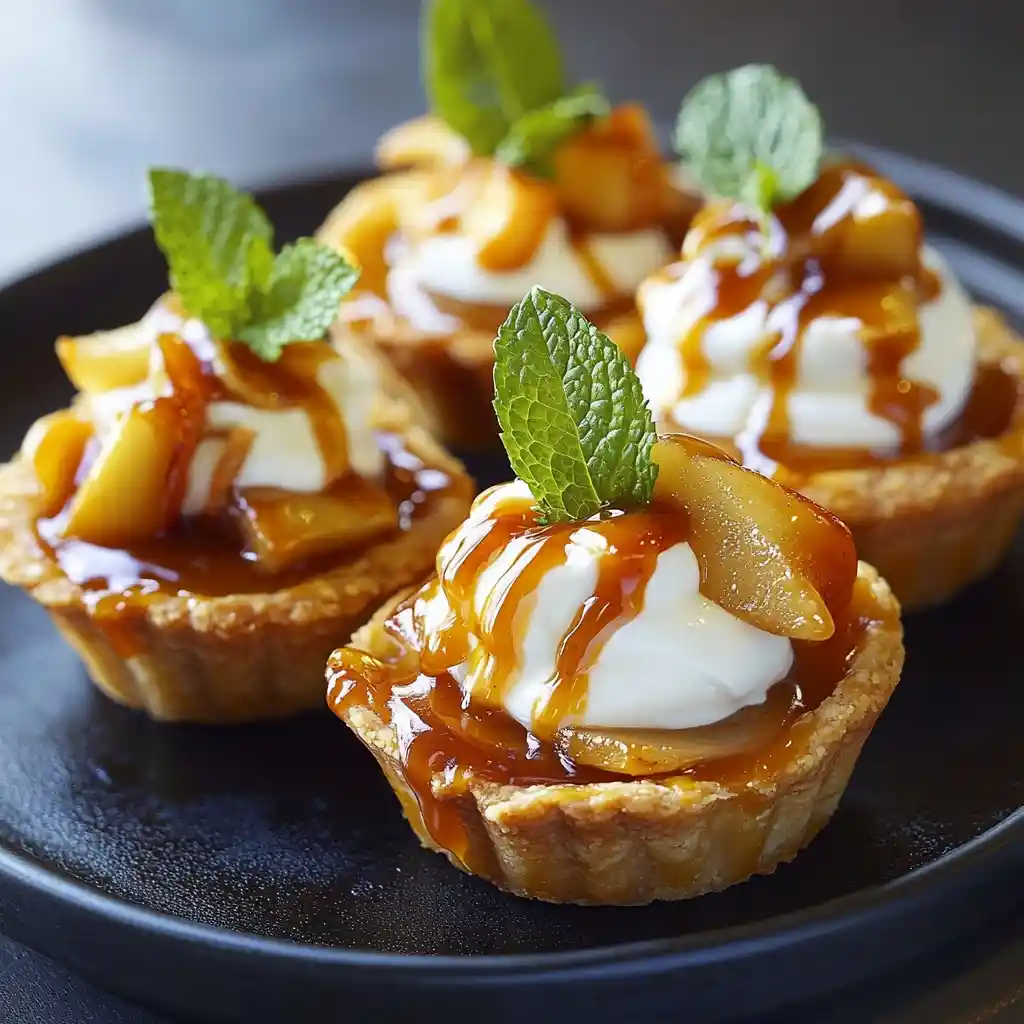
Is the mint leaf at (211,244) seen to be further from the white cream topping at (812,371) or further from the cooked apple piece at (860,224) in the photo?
the cooked apple piece at (860,224)

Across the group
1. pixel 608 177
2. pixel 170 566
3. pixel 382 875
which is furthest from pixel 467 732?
pixel 608 177

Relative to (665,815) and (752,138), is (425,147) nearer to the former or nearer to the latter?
(752,138)

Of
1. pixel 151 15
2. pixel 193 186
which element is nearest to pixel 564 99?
pixel 193 186

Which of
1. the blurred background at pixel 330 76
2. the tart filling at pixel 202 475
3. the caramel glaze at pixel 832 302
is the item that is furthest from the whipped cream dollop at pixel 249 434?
the blurred background at pixel 330 76

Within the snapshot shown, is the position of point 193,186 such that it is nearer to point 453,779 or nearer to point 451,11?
point 451,11

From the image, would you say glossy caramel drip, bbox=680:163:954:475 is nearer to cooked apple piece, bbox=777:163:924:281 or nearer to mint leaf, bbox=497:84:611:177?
cooked apple piece, bbox=777:163:924:281

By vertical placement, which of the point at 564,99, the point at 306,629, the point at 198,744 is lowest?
the point at 198,744
